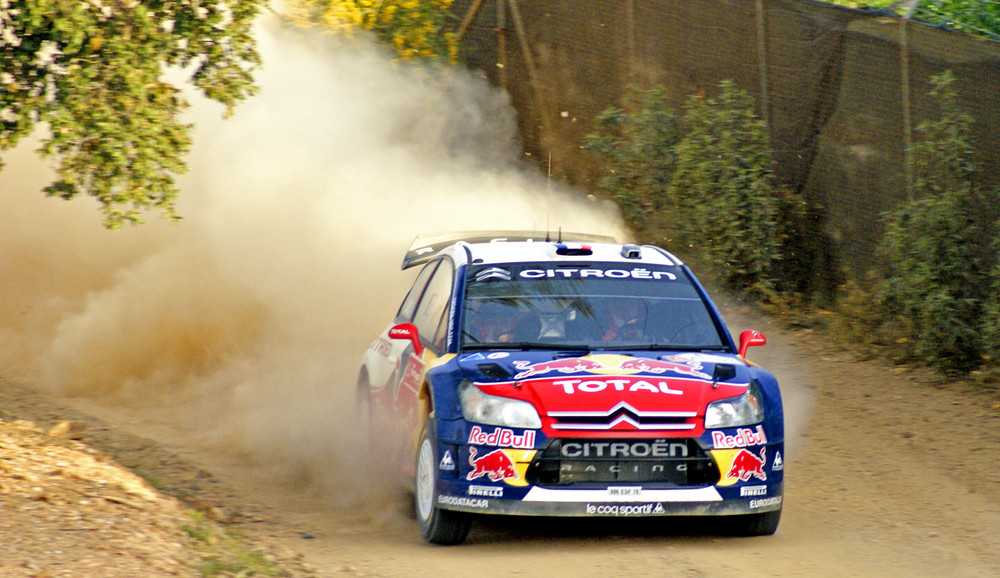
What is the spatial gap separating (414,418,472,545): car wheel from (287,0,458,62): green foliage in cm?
1053

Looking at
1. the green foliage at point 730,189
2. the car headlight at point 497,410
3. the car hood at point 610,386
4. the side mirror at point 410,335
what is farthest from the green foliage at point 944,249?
the car headlight at point 497,410

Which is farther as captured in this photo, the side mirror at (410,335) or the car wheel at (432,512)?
the side mirror at (410,335)

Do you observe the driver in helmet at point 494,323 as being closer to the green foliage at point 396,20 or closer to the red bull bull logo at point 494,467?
the red bull bull logo at point 494,467

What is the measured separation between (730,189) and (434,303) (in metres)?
5.32

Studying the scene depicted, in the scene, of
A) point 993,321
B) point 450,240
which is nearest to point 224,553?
point 450,240

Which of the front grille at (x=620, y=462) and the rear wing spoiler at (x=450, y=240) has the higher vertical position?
the rear wing spoiler at (x=450, y=240)

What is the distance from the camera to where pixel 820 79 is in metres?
11.4

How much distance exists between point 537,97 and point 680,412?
36.4 feet

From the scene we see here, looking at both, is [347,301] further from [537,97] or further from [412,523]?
[412,523]

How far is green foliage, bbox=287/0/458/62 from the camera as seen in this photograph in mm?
15656

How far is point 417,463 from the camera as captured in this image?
6246 millimetres

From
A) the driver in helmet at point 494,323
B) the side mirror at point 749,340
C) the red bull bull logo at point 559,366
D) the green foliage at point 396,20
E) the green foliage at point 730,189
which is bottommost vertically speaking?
the red bull bull logo at point 559,366

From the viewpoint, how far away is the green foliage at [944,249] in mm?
9516

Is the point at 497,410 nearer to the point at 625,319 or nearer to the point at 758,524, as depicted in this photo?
the point at 625,319
